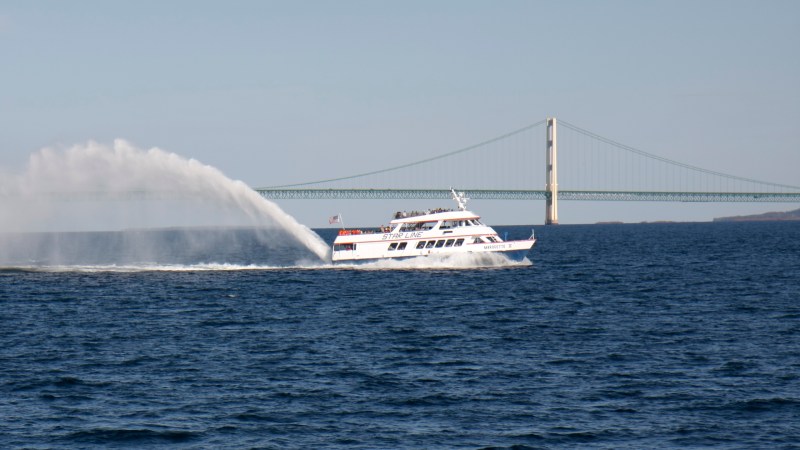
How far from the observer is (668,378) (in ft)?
102

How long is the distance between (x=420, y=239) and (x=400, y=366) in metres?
43.2

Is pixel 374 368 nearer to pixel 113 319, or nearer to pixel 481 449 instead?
pixel 481 449

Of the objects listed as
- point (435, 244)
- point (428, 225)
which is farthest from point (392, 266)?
point (428, 225)

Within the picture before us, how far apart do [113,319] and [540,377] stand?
24957 millimetres

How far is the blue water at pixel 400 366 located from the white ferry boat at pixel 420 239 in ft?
41.5

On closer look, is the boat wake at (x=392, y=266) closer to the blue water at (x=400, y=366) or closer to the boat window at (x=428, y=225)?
the boat window at (x=428, y=225)

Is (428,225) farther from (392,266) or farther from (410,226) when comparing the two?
(392,266)

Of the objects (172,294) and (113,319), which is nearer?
(113,319)

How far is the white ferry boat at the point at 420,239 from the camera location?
75.8 m

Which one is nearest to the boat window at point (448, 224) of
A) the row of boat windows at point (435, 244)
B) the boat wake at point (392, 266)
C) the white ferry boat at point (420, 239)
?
the white ferry boat at point (420, 239)

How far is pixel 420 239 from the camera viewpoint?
7644 centimetres

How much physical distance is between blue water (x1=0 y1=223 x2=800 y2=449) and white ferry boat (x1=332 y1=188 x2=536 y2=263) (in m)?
12.7

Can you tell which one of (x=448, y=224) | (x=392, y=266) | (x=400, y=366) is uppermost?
(x=448, y=224)

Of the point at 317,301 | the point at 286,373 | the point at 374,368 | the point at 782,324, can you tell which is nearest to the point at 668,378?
the point at 374,368
